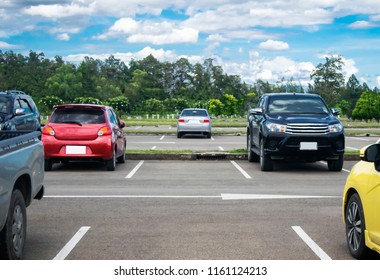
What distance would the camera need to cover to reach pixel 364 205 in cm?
566

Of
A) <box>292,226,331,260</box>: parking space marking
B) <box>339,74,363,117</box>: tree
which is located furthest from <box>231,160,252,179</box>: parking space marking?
<box>339,74,363,117</box>: tree

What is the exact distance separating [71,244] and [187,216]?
86.2 inches

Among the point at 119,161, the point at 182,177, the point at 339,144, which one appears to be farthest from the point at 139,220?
the point at 119,161

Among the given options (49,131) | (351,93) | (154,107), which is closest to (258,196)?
(49,131)

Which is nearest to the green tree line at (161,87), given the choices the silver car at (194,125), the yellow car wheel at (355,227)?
the silver car at (194,125)

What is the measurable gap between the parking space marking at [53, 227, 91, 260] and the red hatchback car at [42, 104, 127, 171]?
21.7ft

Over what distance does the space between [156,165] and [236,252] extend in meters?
10.1

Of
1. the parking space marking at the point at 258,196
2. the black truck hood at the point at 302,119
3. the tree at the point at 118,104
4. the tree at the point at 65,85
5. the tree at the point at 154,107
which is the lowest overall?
the tree at the point at 154,107

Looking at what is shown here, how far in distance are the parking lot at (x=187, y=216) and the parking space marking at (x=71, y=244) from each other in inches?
0.4

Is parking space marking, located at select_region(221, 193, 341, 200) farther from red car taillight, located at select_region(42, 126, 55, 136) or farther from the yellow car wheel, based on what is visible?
red car taillight, located at select_region(42, 126, 55, 136)

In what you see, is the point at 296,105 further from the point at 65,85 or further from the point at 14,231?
the point at 65,85

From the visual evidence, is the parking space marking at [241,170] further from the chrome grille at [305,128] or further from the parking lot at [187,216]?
the chrome grille at [305,128]

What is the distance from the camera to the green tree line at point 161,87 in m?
97.6
